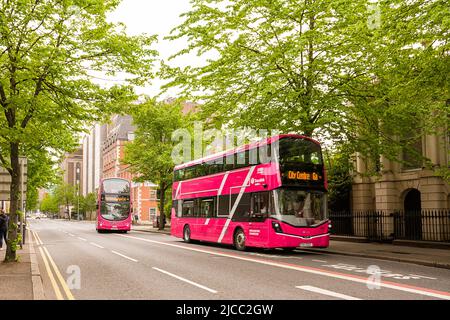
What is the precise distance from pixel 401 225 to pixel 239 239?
392 inches

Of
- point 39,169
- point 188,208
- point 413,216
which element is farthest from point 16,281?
point 39,169

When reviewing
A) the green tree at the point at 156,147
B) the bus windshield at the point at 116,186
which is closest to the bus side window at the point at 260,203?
the bus windshield at the point at 116,186

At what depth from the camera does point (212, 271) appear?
491 inches

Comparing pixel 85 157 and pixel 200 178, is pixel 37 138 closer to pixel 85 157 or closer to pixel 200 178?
pixel 200 178

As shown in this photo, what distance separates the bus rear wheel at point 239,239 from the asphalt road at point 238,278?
2874mm

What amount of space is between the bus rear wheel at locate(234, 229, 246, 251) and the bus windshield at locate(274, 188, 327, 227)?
2942 mm

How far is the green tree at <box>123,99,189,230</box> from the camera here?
137 ft

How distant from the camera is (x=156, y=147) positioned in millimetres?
42531

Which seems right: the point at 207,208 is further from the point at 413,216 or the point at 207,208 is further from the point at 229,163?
the point at 413,216

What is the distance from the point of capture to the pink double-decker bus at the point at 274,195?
16922 mm

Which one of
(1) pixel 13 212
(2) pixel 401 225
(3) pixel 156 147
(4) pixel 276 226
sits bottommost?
(2) pixel 401 225

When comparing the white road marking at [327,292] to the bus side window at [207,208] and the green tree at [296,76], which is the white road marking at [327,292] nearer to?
the green tree at [296,76]

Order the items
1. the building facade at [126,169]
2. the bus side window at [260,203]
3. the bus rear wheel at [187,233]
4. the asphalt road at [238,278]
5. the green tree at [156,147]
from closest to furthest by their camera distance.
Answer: the asphalt road at [238,278]
the bus side window at [260,203]
the bus rear wheel at [187,233]
the green tree at [156,147]
the building facade at [126,169]
